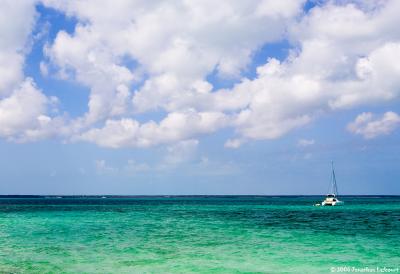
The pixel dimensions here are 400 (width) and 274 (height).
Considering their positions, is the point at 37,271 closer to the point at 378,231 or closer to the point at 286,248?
the point at 286,248

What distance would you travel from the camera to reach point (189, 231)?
42.0 meters

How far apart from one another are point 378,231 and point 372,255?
15159mm

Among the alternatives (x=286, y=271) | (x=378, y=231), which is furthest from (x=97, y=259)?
(x=378, y=231)

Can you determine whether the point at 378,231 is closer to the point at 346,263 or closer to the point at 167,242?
the point at 346,263

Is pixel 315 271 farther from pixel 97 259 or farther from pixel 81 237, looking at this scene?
pixel 81 237

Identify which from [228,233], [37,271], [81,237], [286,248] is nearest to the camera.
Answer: [37,271]

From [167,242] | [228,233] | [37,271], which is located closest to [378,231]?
[228,233]

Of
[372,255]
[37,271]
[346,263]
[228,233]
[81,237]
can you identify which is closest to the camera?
[37,271]

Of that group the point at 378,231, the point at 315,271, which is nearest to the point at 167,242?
the point at 315,271

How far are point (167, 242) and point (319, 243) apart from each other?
38.5ft

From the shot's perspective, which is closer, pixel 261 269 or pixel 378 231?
pixel 261 269

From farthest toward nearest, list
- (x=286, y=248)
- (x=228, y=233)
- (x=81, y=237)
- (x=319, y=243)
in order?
(x=228, y=233)
(x=81, y=237)
(x=319, y=243)
(x=286, y=248)

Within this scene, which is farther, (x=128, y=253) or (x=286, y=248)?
(x=286, y=248)

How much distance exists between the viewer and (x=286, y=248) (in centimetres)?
3011
